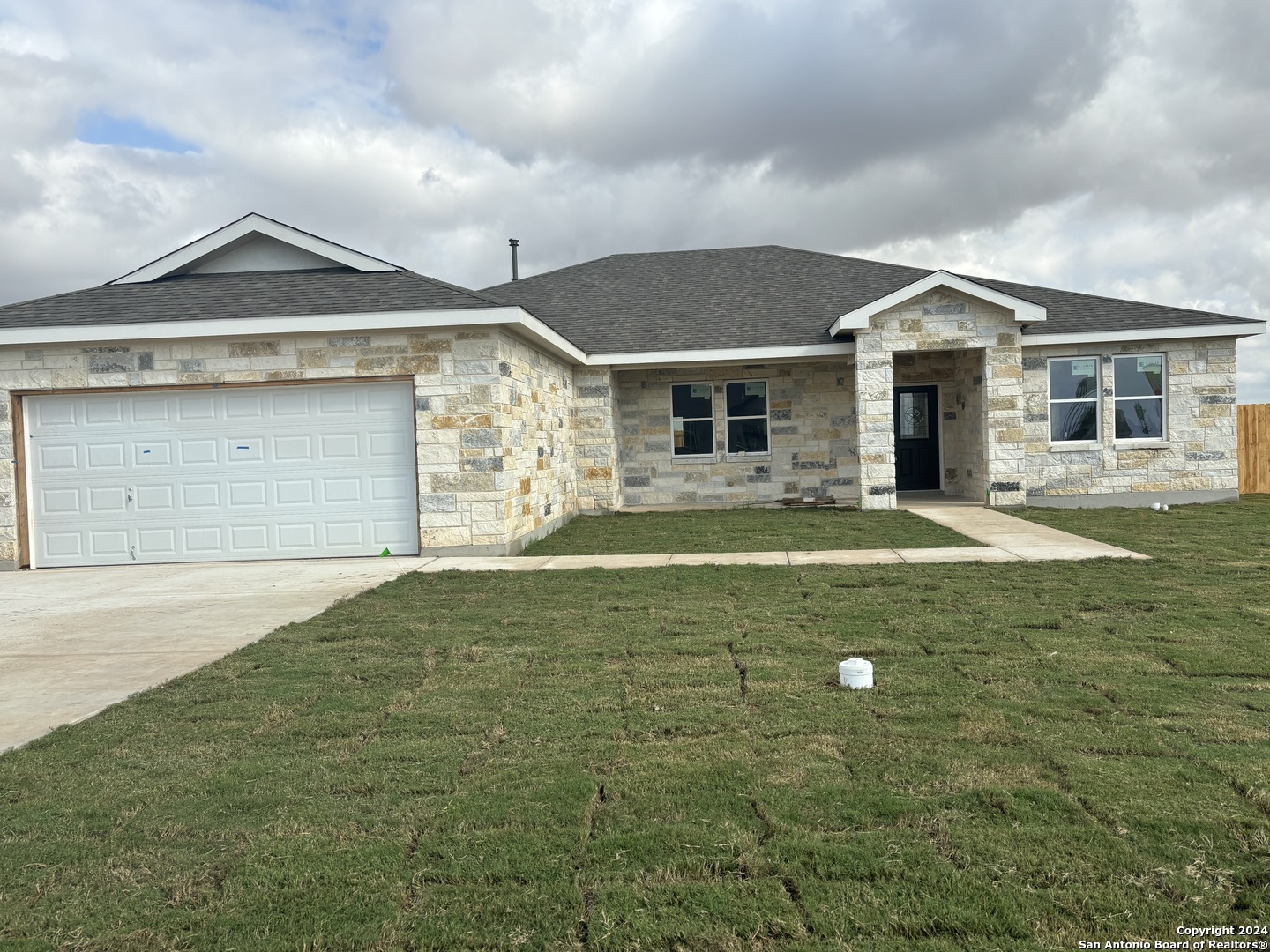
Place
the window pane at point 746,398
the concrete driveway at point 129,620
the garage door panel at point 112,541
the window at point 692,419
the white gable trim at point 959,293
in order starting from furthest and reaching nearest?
the window at point 692,419 < the window pane at point 746,398 < the white gable trim at point 959,293 < the garage door panel at point 112,541 < the concrete driveway at point 129,620

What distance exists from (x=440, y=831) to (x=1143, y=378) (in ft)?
53.9

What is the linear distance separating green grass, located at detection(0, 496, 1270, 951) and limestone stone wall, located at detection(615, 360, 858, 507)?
11.4 m

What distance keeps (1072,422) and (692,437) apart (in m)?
6.83

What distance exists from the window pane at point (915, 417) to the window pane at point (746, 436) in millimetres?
2997

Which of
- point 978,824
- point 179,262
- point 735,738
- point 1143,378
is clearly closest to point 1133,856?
point 978,824

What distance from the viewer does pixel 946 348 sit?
612 inches

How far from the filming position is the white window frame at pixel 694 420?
61.6 feet

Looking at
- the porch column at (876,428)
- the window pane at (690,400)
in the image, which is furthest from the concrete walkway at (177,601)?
the window pane at (690,400)

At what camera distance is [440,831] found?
3613 mm

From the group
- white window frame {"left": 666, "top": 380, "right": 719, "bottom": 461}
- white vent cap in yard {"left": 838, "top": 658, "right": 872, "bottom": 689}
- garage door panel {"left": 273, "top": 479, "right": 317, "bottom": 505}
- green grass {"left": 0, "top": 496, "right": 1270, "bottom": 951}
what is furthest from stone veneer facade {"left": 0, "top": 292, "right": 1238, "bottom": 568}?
white vent cap in yard {"left": 838, "top": 658, "right": 872, "bottom": 689}

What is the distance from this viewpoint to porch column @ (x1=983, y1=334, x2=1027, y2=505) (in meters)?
15.6

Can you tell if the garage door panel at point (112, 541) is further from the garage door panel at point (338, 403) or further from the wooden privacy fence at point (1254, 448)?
the wooden privacy fence at point (1254, 448)

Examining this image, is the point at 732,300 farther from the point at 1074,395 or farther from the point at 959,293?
the point at 1074,395

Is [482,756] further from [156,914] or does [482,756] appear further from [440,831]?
[156,914]
